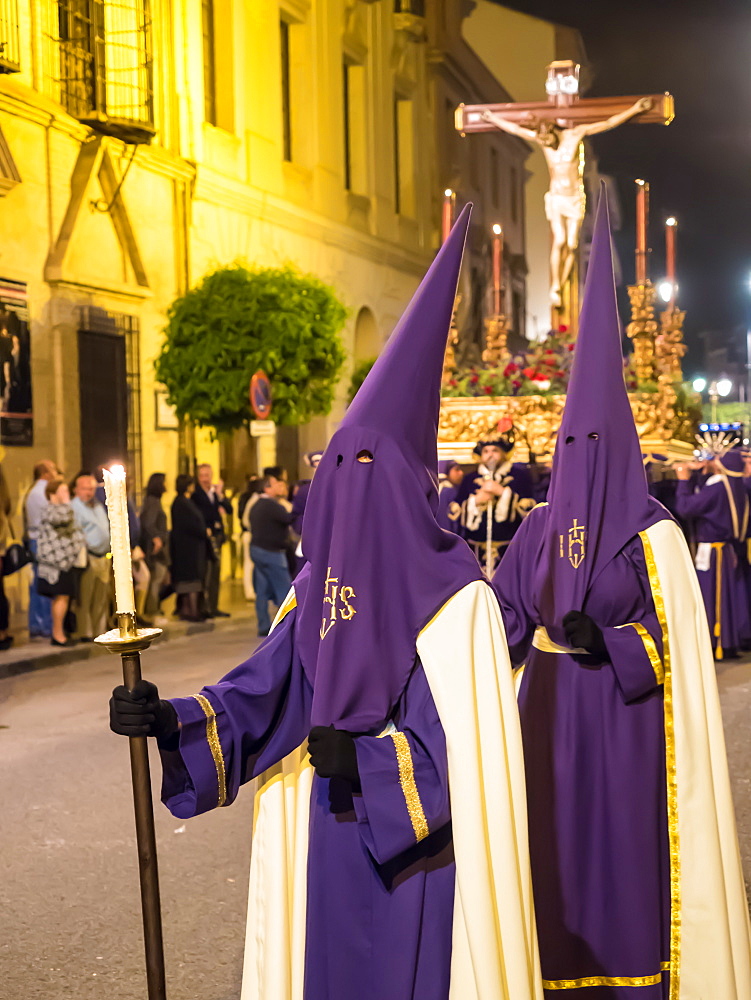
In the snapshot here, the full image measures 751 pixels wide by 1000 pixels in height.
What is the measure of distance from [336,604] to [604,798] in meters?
1.61

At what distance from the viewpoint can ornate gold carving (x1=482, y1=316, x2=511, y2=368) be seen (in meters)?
13.7

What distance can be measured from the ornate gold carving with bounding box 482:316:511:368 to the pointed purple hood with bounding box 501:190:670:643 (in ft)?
31.1

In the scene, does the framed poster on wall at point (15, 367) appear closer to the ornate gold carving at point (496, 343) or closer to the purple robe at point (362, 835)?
the ornate gold carving at point (496, 343)

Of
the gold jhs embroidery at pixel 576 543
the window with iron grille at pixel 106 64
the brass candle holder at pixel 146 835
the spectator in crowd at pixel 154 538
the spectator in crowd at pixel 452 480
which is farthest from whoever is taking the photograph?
the window with iron grille at pixel 106 64

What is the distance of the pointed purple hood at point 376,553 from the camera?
2824mm

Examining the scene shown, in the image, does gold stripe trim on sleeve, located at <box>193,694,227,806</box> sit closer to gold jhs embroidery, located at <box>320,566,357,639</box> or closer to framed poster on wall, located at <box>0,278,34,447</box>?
gold jhs embroidery, located at <box>320,566,357,639</box>

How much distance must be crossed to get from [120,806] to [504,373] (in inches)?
300

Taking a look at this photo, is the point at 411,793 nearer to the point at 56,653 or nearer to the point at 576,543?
the point at 576,543

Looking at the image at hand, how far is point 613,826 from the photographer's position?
4.00 m

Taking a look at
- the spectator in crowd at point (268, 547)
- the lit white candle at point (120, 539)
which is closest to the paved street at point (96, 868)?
the lit white candle at point (120, 539)

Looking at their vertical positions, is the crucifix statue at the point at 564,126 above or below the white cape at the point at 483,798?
above

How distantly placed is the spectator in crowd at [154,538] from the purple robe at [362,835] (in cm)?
1106

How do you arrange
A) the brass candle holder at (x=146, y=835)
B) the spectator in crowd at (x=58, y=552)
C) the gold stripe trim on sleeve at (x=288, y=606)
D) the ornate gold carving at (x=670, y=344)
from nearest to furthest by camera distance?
the brass candle holder at (x=146, y=835)
the gold stripe trim on sleeve at (x=288, y=606)
the spectator in crowd at (x=58, y=552)
the ornate gold carving at (x=670, y=344)

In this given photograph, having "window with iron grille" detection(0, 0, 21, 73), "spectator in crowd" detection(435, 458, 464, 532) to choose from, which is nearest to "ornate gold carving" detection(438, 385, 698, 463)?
"spectator in crowd" detection(435, 458, 464, 532)
